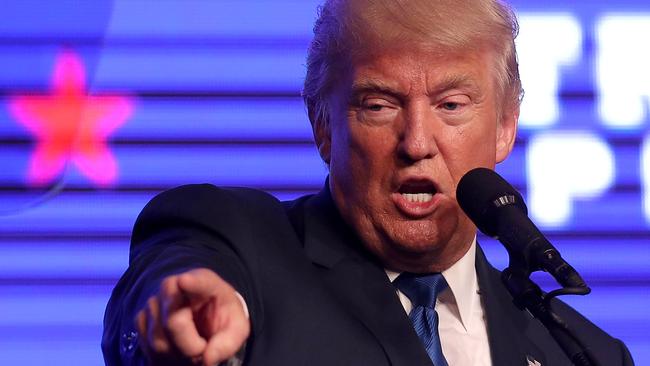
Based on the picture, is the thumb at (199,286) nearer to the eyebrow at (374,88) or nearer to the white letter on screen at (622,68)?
the eyebrow at (374,88)

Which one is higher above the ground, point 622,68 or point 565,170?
point 622,68

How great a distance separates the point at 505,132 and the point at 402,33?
390mm

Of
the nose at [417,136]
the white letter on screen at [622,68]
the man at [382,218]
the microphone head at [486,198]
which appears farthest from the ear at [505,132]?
the white letter on screen at [622,68]

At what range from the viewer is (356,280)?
199cm

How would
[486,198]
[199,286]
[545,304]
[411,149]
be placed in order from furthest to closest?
[411,149]
[486,198]
[545,304]
[199,286]

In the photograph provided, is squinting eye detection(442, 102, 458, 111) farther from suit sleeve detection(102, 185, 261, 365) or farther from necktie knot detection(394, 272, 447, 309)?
suit sleeve detection(102, 185, 261, 365)

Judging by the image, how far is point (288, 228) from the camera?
203 centimetres

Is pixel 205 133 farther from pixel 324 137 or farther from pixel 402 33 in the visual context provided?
pixel 402 33

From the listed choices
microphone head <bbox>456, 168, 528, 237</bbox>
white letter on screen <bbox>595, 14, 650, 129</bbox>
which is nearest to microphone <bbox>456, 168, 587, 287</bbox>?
microphone head <bbox>456, 168, 528, 237</bbox>

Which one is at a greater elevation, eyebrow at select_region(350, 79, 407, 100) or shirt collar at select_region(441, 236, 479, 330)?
eyebrow at select_region(350, 79, 407, 100)

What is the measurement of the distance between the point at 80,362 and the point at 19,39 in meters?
0.90

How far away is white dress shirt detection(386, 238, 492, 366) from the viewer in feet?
6.70

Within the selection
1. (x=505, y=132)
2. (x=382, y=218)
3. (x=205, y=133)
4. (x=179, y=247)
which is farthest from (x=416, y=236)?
(x=205, y=133)

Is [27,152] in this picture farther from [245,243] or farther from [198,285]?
[198,285]
